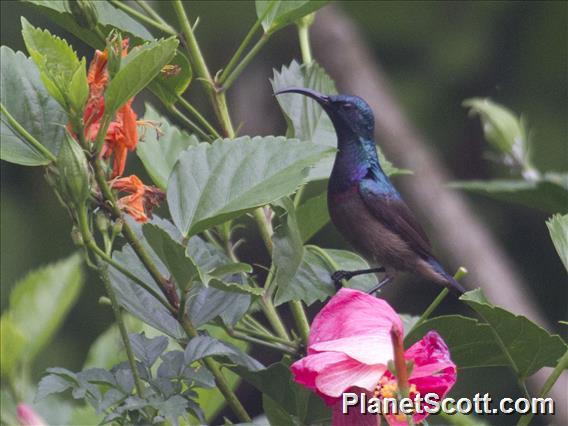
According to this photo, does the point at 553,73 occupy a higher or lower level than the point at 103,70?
lower

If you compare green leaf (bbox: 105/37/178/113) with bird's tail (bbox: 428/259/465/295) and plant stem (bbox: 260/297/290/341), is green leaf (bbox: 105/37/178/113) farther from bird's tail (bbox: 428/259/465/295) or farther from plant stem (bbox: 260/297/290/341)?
bird's tail (bbox: 428/259/465/295)

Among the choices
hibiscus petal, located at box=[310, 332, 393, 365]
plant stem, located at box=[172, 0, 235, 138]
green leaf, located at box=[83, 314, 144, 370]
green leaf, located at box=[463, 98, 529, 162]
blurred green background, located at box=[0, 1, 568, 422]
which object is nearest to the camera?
hibiscus petal, located at box=[310, 332, 393, 365]

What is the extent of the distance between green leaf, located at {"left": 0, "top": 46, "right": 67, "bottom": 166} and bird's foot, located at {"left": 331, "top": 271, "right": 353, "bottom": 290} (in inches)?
9.0

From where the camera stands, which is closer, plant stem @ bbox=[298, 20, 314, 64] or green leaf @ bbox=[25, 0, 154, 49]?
green leaf @ bbox=[25, 0, 154, 49]

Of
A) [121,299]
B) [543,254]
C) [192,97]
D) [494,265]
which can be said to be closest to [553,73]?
[543,254]

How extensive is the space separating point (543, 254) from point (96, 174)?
316 centimetres

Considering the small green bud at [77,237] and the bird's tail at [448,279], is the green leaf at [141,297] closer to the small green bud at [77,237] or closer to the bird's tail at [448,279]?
the small green bud at [77,237]

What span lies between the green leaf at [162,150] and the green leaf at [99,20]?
92mm

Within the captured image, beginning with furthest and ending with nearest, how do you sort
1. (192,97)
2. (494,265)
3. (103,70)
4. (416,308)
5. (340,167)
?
(192,97)
(416,308)
(494,265)
(340,167)
(103,70)

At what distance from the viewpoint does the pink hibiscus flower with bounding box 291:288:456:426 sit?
2.08ft

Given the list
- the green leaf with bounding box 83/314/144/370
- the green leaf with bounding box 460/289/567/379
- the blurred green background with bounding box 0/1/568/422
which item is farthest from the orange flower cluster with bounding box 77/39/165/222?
the blurred green background with bounding box 0/1/568/422

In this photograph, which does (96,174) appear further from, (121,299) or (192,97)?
(192,97)

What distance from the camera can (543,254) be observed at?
3693mm

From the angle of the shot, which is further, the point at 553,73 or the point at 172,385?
the point at 553,73
